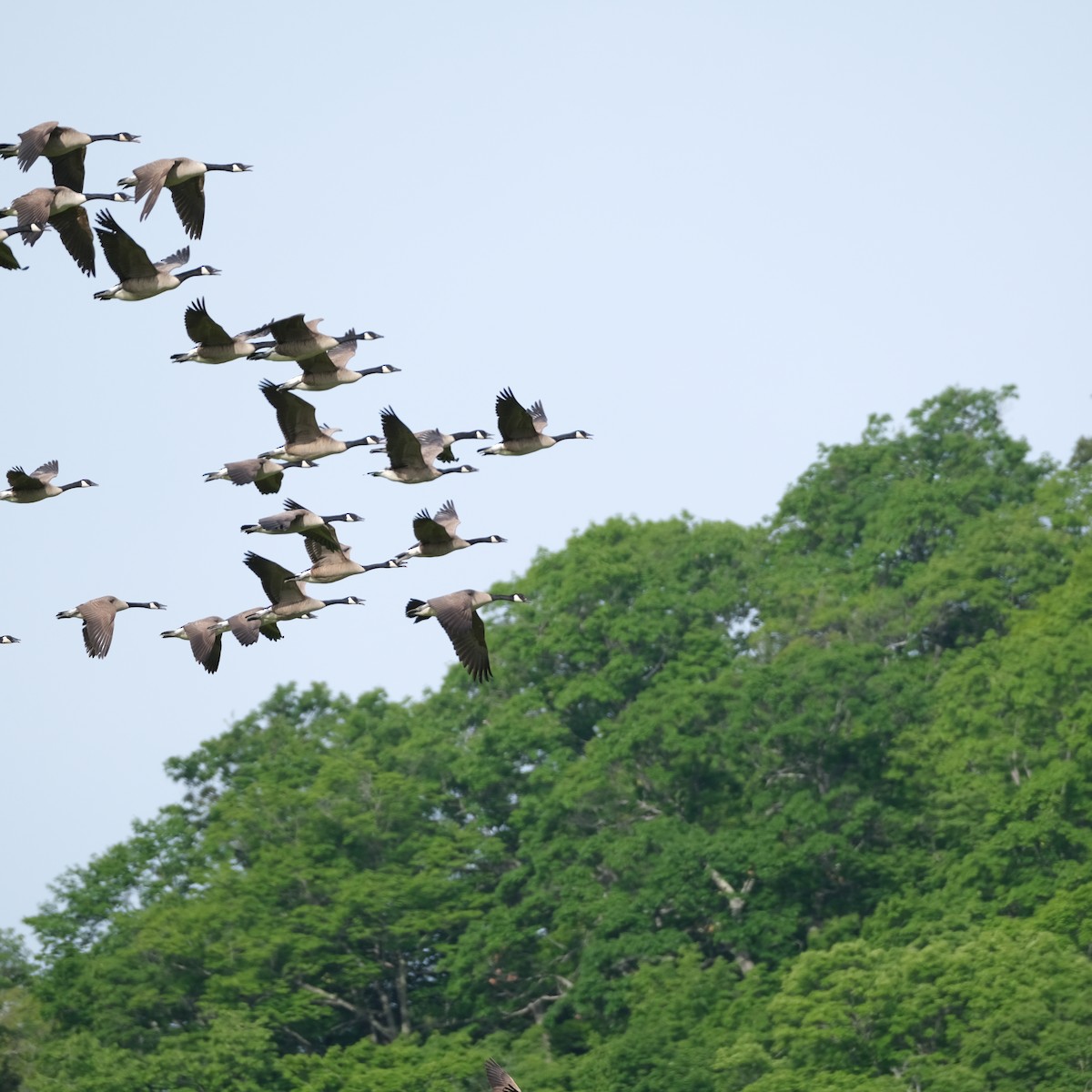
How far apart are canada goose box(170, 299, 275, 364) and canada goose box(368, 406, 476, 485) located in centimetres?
226

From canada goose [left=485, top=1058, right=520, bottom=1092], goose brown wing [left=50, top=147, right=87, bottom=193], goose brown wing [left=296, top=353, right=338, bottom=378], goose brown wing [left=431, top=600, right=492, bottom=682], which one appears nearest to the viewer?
canada goose [left=485, top=1058, right=520, bottom=1092]

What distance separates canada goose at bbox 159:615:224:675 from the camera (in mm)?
34594

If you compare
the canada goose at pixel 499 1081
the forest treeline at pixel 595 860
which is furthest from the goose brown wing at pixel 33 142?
the forest treeline at pixel 595 860

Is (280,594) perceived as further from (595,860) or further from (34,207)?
(595,860)

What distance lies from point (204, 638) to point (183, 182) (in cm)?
618

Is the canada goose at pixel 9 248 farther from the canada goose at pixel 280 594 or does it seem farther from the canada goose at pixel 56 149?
the canada goose at pixel 280 594

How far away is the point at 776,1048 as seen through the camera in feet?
179

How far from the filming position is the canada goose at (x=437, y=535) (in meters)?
34.4

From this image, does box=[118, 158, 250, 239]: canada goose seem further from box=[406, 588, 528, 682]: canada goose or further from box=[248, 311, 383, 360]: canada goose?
box=[406, 588, 528, 682]: canada goose

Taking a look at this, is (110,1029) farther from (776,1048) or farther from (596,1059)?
(776,1048)

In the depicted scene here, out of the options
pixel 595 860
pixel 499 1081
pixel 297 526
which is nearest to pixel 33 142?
pixel 297 526

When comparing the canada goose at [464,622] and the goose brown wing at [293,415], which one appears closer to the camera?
the canada goose at [464,622]

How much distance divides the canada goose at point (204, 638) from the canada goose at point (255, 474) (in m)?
1.95

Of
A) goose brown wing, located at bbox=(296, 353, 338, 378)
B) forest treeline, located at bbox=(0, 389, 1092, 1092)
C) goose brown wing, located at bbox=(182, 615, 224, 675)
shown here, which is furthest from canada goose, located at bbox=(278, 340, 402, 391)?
forest treeline, located at bbox=(0, 389, 1092, 1092)
